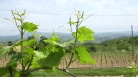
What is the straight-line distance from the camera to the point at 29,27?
4.05 ft

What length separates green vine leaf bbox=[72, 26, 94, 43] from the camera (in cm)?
121

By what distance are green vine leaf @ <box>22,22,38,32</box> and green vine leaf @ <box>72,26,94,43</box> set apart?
176 millimetres

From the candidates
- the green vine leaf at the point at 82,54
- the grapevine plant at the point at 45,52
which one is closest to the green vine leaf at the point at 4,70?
the grapevine plant at the point at 45,52

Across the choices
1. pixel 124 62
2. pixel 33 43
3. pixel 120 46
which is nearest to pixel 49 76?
pixel 124 62

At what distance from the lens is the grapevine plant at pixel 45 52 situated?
1.15 meters

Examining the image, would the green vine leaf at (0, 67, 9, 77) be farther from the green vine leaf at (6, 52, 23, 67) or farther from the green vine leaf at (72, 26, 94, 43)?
the green vine leaf at (72, 26, 94, 43)

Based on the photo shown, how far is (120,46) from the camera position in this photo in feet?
93.9

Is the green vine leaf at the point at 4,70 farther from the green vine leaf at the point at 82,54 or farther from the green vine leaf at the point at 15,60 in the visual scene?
the green vine leaf at the point at 82,54

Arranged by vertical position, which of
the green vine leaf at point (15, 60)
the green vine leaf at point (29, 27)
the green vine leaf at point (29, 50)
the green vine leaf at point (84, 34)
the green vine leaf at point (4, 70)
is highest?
the green vine leaf at point (29, 27)

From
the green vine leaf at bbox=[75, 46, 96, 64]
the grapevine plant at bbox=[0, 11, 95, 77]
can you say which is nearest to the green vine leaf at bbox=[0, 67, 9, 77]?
the grapevine plant at bbox=[0, 11, 95, 77]

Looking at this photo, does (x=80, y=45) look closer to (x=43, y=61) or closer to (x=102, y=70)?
(x=43, y=61)

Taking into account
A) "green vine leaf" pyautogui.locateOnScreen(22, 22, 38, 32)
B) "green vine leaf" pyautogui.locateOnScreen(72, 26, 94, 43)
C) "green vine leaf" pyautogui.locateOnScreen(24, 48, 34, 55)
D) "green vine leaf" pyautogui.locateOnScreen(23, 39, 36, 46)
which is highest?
"green vine leaf" pyautogui.locateOnScreen(22, 22, 38, 32)

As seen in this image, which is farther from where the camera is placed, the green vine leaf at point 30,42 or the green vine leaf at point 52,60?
the green vine leaf at point 30,42

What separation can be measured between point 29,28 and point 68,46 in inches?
7.2
